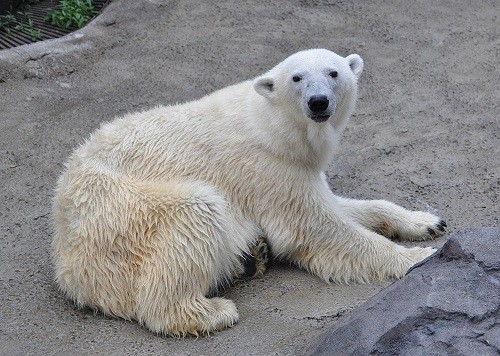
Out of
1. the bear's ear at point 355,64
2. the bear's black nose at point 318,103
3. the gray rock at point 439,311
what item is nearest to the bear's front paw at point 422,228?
the bear's ear at point 355,64

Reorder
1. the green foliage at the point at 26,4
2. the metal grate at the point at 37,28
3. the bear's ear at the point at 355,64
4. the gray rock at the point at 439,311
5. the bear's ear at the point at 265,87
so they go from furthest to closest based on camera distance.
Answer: the green foliage at the point at 26,4, the metal grate at the point at 37,28, the bear's ear at the point at 355,64, the bear's ear at the point at 265,87, the gray rock at the point at 439,311

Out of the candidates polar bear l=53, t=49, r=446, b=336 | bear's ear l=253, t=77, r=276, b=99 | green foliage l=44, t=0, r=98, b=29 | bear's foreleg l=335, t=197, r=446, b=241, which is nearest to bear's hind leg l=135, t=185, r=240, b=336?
polar bear l=53, t=49, r=446, b=336

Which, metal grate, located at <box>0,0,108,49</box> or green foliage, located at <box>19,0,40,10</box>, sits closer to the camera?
metal grate, located at <box>0,0,108,49</box>

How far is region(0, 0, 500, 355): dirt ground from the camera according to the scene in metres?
4.01

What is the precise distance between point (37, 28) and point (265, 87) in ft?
12.3

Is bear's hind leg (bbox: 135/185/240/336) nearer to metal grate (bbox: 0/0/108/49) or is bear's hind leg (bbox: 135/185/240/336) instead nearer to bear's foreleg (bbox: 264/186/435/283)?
bear's foreleg (bbox: 264/186/435/283)

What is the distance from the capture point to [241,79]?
21.6 feet

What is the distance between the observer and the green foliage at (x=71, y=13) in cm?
730

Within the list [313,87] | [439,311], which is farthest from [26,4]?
[439,311]

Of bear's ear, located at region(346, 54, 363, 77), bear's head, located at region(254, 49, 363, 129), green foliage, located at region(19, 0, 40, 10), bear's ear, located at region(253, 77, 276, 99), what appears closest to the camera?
bear's head, located at region(254, 49, 363, 129)

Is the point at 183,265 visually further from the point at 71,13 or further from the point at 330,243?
the point at 71,13

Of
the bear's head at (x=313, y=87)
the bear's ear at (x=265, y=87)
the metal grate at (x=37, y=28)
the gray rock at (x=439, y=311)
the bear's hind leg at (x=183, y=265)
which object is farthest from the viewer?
the metal grate at (x=37, y=28)

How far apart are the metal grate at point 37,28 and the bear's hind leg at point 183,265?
3.48 metres

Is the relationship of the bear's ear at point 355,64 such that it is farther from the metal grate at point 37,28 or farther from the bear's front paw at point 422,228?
the metal grate at point 37,28
